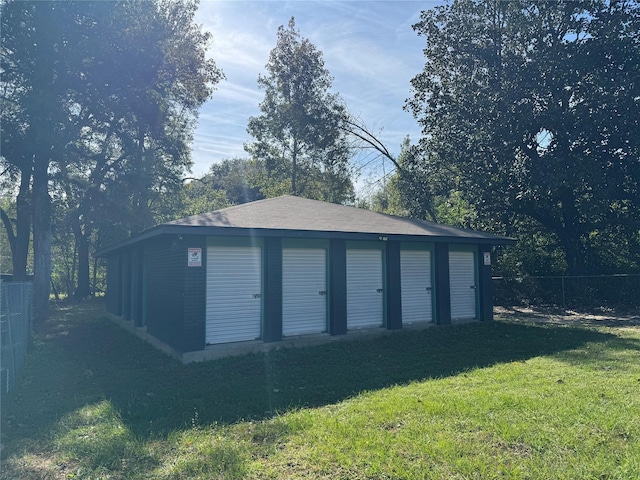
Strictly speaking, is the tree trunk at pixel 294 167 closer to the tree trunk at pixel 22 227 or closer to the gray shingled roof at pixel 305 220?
the tree trunk at pixel 22 227

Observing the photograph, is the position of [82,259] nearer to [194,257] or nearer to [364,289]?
[194,257]

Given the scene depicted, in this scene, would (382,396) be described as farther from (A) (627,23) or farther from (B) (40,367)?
(A) (627,23)

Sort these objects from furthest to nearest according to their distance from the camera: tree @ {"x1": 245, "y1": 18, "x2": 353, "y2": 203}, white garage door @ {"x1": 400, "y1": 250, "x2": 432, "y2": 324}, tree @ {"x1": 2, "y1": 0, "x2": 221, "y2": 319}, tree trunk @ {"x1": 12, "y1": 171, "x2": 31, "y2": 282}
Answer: tree @ {"x1": 245, "y1": 18, "x2": 353, "y2": 203}, tree trunk @ {"x1": 12, "y1": 171, "x2": 31, "y2": 282}, tree @ {"x1": 2, "y1": 0, "x2": 221, "y2": 319}, white garage door @ {"x1": 400, "y1": 250, "x2": 432, "y2": 324}

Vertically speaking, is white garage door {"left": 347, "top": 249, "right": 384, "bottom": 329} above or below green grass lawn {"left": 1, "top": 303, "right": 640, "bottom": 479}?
above

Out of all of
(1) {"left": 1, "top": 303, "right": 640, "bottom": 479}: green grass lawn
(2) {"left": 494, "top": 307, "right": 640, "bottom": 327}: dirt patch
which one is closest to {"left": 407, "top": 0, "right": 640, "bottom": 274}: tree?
(2) {"left": 494, "top": 307, "right": 640, "bottom": 327}: dirt patch

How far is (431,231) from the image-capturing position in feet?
34.4

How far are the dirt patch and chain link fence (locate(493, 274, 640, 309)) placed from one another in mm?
1064

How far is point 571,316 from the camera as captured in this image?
13641mm

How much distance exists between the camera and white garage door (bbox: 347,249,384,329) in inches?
372

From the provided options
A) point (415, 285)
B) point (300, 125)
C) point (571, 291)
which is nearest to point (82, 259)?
point (300, 125)

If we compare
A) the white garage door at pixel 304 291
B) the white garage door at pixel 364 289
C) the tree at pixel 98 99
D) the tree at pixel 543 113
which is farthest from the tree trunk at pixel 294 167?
the white garage door at pixel 304 291

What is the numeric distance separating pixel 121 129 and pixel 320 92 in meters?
12.5

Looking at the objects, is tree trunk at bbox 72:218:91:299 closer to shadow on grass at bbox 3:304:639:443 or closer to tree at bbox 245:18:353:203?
tree at bbox 245:18:353:203

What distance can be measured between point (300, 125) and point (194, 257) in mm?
18896
